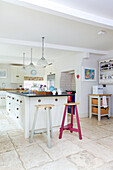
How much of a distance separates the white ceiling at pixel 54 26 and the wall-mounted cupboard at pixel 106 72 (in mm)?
757

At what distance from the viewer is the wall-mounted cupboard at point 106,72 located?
16.4 ft

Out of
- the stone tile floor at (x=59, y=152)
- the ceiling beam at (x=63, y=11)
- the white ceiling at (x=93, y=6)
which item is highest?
the white ceiling at (x=93, y=6)

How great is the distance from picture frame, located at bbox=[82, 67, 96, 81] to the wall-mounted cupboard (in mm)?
264

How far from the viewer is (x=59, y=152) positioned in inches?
92.7

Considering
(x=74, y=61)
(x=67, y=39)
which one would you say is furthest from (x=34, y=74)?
(x=67, y=39)

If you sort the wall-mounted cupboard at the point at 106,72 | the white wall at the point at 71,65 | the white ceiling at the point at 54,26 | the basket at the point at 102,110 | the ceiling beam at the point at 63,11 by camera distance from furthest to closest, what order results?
the white wall at the point at 71,65, the wall-mounted cupboard at the point at 106,72, the basket at the point at 102,110, the white ceiling at the point at 54,26, the ceiling beam at the point at 63,11

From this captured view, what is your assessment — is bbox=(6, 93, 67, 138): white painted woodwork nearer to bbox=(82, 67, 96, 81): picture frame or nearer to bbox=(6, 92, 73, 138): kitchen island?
bbox=(6, 92, 73, 138): kitchen island

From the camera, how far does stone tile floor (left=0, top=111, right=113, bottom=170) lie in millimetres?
1964

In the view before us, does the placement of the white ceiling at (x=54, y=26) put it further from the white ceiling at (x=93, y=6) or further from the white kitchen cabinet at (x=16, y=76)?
the white kitchen cabinet at (x=16, y=76)

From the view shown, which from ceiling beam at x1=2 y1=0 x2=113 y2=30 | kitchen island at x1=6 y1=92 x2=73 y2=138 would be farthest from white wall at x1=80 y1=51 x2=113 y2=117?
Result: ceiling beam at x1=2 y1=0 x2=113 y2=30

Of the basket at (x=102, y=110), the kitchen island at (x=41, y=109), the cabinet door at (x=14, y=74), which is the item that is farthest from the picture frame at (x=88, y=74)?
the cabinet door at (x=14, y=74)

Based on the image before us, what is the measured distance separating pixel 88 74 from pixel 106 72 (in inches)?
27.1

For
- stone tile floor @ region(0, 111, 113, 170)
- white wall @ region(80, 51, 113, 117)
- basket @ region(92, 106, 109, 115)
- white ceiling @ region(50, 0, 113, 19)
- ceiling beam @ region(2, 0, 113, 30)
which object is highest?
white ceiling @ region(50, 0, 113, 19)

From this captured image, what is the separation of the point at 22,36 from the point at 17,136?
8.26 feet
